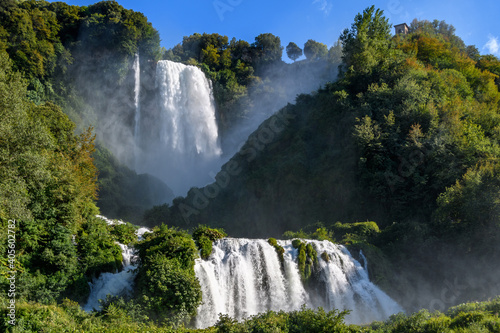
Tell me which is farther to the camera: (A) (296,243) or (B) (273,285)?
(A) (296,243)

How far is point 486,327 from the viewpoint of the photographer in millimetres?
10711

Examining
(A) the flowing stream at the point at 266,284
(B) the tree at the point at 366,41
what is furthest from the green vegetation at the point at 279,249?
(B) the tree at the point at 366,41

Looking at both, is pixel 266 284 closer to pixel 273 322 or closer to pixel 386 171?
pixel 273 322

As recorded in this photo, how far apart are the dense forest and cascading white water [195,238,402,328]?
1.08 meters

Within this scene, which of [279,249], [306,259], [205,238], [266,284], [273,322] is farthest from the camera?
[306,259]

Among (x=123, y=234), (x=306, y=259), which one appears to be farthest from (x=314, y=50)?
(x=123, y=234)

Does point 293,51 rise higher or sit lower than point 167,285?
higher

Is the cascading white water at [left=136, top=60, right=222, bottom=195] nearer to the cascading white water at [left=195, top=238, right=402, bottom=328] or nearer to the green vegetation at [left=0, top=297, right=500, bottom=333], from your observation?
the cascading white water at [left=195, top=238, right=402, bottom=328]

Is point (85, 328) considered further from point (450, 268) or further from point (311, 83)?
point (311, 83)

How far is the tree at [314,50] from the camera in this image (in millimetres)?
69812

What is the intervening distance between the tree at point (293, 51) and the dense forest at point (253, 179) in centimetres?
2036

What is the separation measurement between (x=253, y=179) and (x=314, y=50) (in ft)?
142

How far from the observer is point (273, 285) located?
57.7ft

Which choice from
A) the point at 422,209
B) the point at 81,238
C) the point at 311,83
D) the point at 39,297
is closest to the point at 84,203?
the point at 81,238
